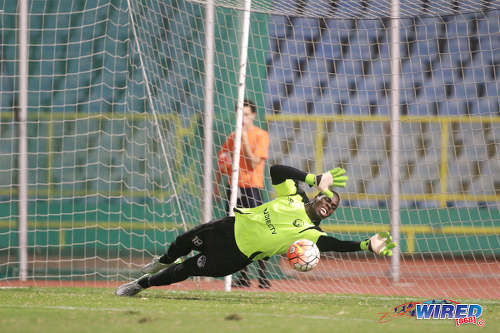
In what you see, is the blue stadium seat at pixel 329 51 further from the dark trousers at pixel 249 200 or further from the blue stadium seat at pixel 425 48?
the dark trousers at pixel 249 200

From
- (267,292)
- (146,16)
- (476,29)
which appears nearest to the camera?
(267,292)

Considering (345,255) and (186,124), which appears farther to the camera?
(345,255)

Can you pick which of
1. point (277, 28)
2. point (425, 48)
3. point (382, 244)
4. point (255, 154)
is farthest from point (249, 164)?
point (425, 48)

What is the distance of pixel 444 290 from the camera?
8.53 metres

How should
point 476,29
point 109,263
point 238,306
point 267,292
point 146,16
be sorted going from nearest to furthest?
point 238,306 < point 267,292 < point 146,16 < point 109,263 < point 476,29

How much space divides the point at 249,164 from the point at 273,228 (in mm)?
2117

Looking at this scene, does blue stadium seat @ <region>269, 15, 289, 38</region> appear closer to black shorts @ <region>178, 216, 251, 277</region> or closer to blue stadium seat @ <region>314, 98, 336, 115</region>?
blue stadium seat @ <region>314, 98, 336, 115</region>

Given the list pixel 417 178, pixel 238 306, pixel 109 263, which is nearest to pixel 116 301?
pixel 238 306

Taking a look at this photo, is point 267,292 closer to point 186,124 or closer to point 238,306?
point 238,306

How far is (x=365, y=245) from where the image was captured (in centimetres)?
601

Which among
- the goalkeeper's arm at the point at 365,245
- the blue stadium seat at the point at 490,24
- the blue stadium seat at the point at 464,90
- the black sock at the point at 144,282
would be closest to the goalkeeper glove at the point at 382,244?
the goalkeeper's arm at the point at 365,245

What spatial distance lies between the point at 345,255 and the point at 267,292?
2172 mm

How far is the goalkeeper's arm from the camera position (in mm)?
5930

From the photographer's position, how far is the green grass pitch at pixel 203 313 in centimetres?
496
